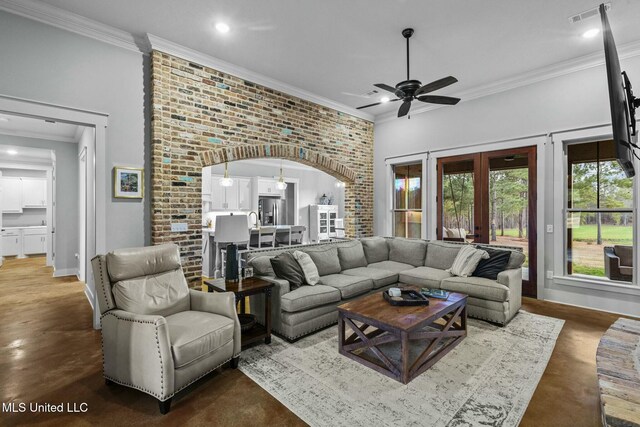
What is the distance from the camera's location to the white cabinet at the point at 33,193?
27.7ft

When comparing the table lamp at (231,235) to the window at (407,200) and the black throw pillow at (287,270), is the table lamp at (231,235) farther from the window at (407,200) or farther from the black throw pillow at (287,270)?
the window at (407,200)

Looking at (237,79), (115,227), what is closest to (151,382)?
(115,227)

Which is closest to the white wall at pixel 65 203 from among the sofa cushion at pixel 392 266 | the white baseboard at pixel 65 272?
the white baseboard at pixel 65 272

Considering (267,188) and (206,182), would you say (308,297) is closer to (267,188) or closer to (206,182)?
(206,182)

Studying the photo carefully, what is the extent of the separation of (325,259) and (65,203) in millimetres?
5741

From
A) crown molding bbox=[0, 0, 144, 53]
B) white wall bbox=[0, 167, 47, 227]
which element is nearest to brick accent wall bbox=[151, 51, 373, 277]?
crown molding bbox=[0, 0, 144, 53]

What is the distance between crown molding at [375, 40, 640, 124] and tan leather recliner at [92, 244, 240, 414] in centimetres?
513

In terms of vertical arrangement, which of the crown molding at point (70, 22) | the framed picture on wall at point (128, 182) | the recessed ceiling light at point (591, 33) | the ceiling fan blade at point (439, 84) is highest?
the recessed ceiling light at point (591, 33)

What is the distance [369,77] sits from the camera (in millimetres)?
4762

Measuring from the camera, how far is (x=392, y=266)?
15.3 ft

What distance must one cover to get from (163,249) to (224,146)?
77.8 inches

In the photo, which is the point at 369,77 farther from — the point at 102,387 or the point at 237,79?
the point at 102,387

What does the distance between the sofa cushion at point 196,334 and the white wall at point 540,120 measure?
4.61m

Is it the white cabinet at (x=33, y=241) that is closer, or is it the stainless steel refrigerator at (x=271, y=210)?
the white cabinet at (x=33, y=241)
